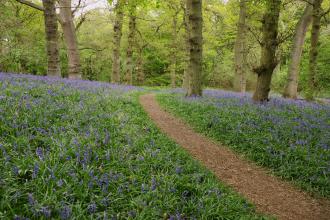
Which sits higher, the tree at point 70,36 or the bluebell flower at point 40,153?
the tree at point 70,36

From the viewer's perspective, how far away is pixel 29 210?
3.09 meters

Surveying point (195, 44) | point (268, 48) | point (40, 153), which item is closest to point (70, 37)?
point (195, 44)

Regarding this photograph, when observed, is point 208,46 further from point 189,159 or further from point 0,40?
point 189,159

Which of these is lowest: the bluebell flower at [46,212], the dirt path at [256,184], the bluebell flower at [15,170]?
the dirt path at [256,184]

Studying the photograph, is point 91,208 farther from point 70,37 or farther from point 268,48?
point 70,37

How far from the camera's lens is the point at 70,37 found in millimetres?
15375

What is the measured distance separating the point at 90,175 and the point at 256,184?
3.71 m

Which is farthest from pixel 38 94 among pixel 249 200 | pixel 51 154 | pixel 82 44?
pixel 82 44

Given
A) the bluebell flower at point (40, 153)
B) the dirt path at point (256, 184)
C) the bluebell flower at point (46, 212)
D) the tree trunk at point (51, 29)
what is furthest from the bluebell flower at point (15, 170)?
the tree trunk at point (51, 29)

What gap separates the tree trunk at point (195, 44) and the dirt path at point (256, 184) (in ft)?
24.4

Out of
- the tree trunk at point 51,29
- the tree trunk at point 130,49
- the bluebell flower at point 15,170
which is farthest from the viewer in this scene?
the tree trunk at point 130,49

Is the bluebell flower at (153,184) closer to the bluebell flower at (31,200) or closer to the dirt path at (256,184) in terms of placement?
the bluebell flower at (31,200)

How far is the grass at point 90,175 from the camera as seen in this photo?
3369mm

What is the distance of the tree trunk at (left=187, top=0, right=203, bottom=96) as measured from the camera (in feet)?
48.6
